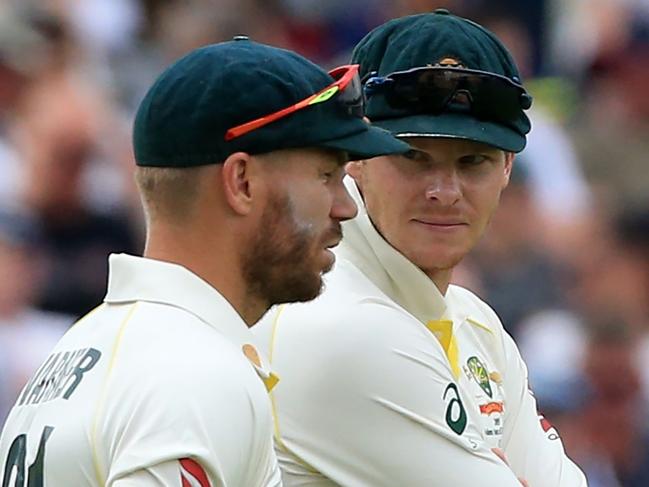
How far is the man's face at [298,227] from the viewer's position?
2.38 metres

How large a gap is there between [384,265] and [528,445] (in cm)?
58

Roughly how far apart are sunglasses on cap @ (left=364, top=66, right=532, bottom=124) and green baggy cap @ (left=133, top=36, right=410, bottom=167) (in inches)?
21.0

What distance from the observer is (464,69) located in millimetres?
2938

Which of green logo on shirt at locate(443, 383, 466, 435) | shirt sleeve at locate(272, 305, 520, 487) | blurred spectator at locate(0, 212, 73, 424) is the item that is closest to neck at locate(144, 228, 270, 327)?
shirt sleeve at locate(272, 305, 520, 487)

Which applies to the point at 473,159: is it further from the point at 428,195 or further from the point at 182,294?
the point at 182,294

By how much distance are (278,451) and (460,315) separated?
2.18ft

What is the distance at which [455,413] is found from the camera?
2.73 m

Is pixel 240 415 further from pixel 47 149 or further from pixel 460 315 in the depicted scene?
pixel 47 149

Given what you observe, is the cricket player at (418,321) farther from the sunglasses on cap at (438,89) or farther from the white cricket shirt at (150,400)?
the white cricket shirt at (150,400)

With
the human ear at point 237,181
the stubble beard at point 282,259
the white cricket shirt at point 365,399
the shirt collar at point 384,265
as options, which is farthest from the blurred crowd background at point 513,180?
the human ear at point 237,181

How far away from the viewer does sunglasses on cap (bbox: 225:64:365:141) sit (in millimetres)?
2316

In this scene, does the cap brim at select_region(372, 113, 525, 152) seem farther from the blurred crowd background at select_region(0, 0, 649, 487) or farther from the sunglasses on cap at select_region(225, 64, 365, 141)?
the blurred crowd background at select_region(0, 0, 649, 487)

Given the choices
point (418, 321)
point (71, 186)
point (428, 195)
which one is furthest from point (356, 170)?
point (71, 186)

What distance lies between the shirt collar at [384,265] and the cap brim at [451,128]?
0.16m
